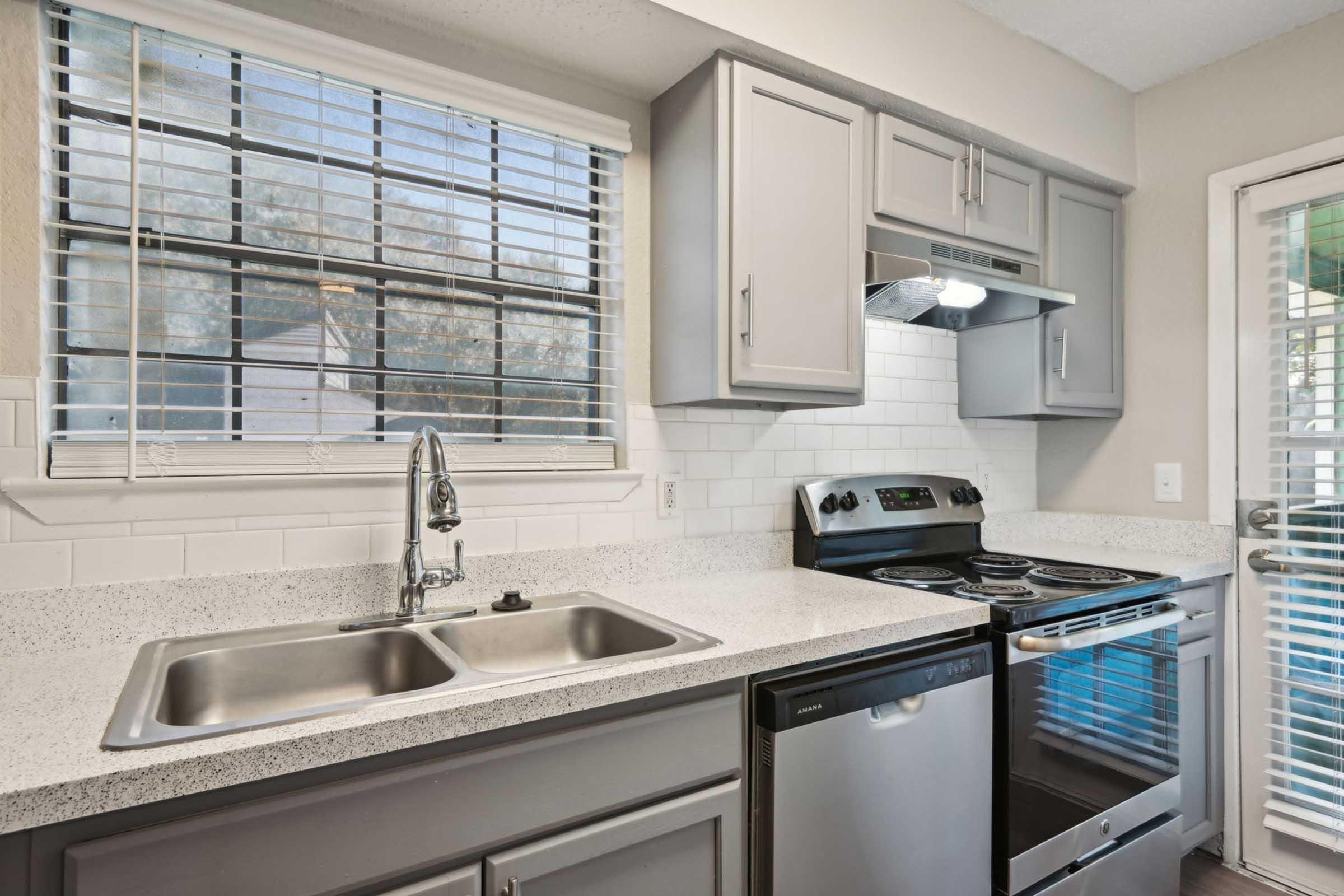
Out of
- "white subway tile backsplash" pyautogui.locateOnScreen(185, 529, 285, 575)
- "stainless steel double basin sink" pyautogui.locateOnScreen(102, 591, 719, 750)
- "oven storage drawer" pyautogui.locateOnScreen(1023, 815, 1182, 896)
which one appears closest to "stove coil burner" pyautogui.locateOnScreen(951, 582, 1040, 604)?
"oven storage drawer" pyautogui.locateOnScreen(1023, 815, 1182, 896)

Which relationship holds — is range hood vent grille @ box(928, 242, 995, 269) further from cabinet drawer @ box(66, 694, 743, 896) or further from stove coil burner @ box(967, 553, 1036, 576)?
cabinet drawer @ box(66, 694, 743, 896)

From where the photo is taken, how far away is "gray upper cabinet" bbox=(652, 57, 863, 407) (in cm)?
176

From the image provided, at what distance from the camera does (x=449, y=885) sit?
1.03 metres

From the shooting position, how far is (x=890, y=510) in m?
2.35

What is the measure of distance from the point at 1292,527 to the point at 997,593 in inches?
48.3

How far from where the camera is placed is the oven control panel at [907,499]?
235 cm

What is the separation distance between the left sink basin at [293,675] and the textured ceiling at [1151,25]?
2408 mm

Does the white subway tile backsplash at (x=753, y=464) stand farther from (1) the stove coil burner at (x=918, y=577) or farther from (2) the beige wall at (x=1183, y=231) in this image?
(2) the beige wall at (x=1183, y=231)

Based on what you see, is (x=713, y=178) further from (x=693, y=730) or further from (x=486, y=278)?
(x=693, y=730)

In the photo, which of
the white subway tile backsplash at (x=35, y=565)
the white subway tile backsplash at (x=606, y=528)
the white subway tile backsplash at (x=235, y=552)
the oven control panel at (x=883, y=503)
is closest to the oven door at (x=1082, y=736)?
the oven control panel at (x=883, y=503)

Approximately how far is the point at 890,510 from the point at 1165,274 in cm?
143

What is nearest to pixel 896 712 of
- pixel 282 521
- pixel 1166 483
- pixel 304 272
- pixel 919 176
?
pixel 282 521

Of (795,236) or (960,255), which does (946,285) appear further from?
(795,236)

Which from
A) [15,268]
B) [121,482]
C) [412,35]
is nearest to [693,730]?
[121,482]
